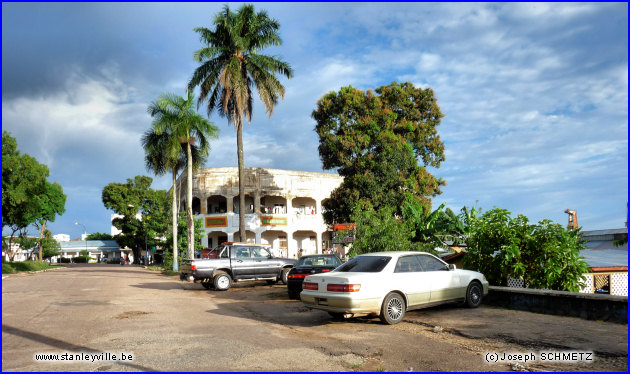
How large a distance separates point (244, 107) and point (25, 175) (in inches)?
711

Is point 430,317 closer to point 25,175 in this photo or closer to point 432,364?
point 432,364

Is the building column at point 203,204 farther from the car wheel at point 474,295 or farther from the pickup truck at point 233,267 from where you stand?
the car wheel at point 474,295

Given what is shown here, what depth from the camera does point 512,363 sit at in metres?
6.63

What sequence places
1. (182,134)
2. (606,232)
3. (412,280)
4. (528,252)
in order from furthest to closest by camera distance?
(182,134)
(606,232)
(528,252)
(412,280)

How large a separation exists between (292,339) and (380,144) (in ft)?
88.0

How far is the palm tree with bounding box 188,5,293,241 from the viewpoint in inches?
1106

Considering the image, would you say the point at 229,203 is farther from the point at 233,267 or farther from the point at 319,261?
the point at 319,261

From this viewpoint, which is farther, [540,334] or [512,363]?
[540,334]

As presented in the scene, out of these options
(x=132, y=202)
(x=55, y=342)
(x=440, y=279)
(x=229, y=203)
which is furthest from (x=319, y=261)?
(x=132, y=202)

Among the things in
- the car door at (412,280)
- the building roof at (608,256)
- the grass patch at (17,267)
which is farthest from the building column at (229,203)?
the car door at (412,280)

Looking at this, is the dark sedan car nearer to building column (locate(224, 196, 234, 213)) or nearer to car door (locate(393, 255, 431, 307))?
car door (locate(393, 255, 431, 307))

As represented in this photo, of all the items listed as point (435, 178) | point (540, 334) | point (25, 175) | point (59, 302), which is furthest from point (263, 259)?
point (25, 175)

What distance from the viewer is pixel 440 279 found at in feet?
35.9

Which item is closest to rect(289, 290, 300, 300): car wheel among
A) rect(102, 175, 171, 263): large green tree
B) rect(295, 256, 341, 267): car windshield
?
rect(295, 256, 341, 267): car windshield
